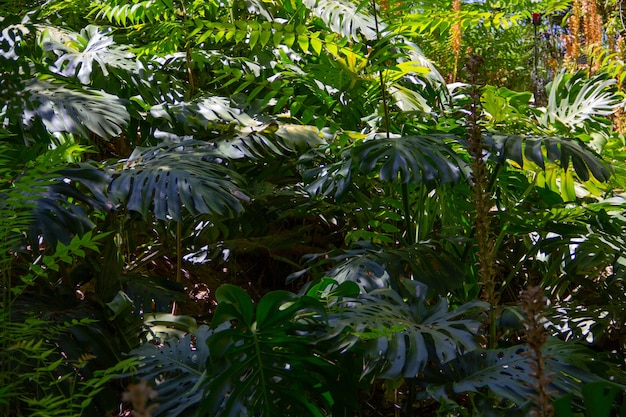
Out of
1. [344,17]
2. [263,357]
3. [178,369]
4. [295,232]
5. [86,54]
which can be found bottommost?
[295,232]

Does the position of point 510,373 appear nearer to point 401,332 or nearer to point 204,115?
point 401,332

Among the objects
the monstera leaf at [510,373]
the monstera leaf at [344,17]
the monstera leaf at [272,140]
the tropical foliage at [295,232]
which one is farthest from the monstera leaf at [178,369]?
the monstera leaf at [344,17]

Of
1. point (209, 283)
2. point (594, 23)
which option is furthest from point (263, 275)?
point (594, 23)

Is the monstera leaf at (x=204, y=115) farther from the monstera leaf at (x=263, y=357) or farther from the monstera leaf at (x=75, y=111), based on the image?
the monstera leaf at (x=263, y=357)

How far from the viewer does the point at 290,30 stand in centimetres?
196

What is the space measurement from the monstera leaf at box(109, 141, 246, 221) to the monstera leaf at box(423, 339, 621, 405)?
22.0 inches

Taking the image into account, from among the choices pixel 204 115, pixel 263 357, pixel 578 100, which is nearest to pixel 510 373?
pixel 263 357

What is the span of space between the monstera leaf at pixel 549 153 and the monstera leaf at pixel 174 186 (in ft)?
1.94

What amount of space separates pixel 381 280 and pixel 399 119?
736mm

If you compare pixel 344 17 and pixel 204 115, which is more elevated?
pixel 344 17

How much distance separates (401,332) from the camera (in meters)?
1.16

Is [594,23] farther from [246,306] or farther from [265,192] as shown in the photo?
[246,306]

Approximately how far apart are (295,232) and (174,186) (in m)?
0.92

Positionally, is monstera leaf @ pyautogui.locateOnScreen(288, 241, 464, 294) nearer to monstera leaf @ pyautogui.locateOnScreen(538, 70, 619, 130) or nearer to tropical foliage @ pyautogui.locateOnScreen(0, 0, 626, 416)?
tropical foliage @ pyautogui.locateOnScreen(0, 0, 626, 416)
